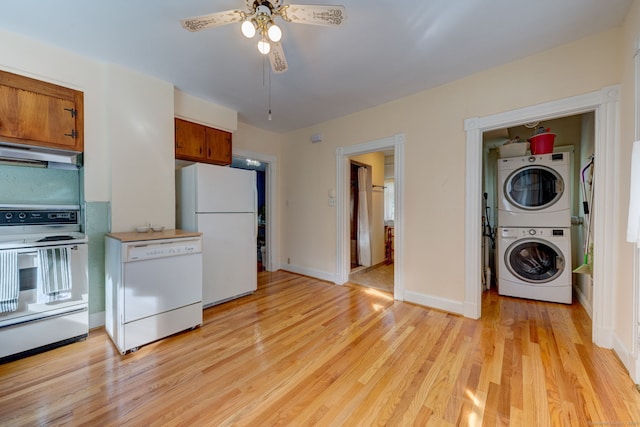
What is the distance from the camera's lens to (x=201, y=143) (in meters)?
3.12

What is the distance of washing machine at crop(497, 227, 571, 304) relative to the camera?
2854mm

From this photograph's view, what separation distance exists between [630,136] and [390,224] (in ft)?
13.8

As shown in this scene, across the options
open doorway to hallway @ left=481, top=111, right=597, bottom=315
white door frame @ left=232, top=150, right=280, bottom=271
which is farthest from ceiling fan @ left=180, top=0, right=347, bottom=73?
white door frame @ left=232, top=150, right=280, bottom=271

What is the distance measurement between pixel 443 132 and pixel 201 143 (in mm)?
2909

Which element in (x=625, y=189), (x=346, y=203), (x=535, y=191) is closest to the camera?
(x=625, y=189)

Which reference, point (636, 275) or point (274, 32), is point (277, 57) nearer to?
point (274, 32)

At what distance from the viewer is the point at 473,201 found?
2490 millimetres

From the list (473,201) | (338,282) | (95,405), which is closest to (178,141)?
(95,405)

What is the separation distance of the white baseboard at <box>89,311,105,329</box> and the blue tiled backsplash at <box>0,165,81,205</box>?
1086 mm

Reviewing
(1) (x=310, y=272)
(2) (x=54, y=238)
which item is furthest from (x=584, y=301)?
(2) (x=54, y=238)

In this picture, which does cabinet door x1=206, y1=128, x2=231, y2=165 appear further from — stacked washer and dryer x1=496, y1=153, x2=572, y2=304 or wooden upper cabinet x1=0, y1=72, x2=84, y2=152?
stacked washer and dryer x1=496, y1=153, x2=572, y2=304

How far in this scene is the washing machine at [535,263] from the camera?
2.85 meters

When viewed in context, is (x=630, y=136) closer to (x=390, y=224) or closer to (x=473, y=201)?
(x=473, y=201)

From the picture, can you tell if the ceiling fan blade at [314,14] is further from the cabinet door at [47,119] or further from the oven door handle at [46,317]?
the oven door handle at [46,317]
